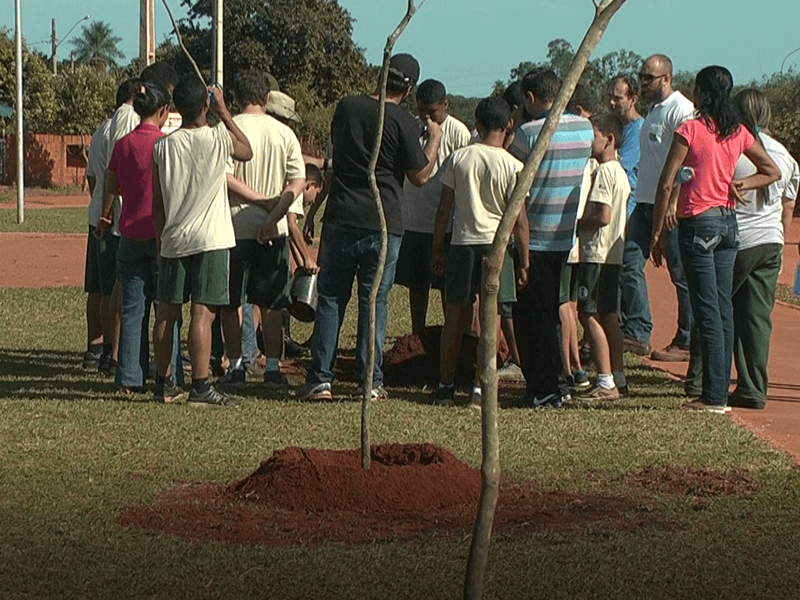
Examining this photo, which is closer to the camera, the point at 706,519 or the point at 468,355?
the point at 706,519

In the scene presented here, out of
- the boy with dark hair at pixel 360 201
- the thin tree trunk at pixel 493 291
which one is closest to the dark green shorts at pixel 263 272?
the boy with dark hair at pixel 360 201

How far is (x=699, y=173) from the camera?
28.1ft

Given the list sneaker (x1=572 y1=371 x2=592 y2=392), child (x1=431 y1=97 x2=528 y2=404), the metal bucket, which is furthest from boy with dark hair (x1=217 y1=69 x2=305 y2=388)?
sneaker (x1=572 y1=371 x2=592 y2=392)

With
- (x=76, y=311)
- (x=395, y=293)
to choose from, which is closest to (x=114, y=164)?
(x=76, y=311)

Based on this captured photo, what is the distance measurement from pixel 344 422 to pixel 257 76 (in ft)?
8.42

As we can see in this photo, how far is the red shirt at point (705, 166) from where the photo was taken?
8.57m

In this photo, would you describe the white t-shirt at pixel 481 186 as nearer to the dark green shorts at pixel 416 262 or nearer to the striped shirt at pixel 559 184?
the striped shirt at pixel 559 184

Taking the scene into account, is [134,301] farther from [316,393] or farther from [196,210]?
[316,393]

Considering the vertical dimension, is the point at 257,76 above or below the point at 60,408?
above

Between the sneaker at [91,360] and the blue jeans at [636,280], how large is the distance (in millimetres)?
4306

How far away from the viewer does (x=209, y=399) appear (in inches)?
339

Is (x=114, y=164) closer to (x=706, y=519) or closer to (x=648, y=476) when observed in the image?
(x=648, y=476)

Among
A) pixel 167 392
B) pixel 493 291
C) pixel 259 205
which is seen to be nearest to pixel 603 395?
pixel 259 205

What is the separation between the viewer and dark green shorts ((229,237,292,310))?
9.40 meters
